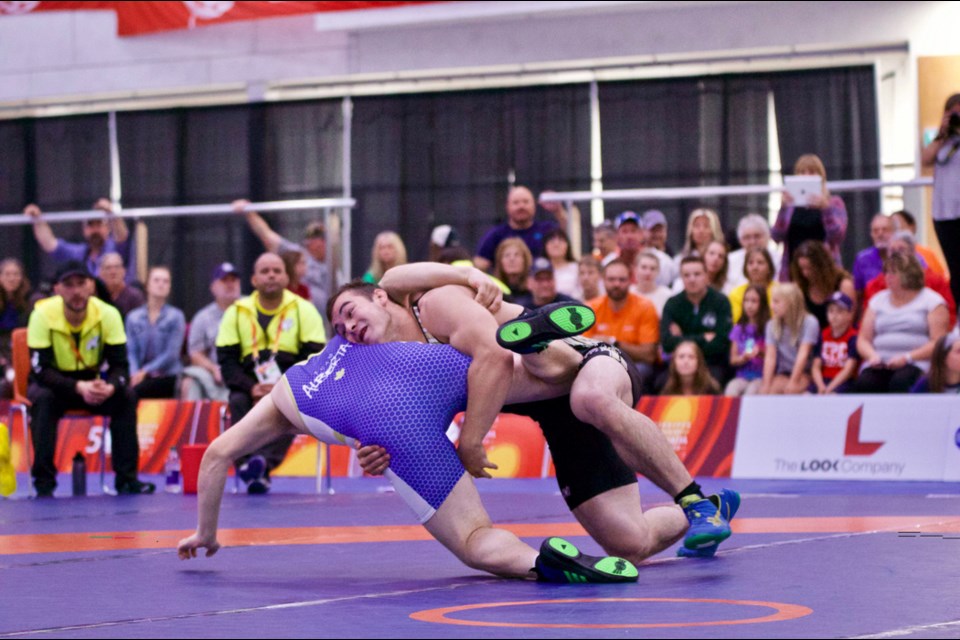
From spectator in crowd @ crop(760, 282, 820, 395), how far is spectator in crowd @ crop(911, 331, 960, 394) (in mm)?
889

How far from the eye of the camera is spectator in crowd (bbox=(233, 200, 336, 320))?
11.2m

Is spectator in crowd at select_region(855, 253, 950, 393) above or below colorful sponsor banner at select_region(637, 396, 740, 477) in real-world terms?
above

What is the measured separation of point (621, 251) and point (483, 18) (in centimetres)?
439

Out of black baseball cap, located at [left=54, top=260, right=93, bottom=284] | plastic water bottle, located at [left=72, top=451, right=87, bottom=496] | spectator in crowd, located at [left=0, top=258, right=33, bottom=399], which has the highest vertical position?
black baseball cap, located at [left=54, top=260, right=93, bottom=284]

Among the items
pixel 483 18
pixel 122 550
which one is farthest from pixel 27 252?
pixel 122 550

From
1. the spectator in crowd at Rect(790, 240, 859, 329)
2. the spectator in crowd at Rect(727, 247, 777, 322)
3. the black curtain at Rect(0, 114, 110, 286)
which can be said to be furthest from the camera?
the black curtain at Rect(0, 114, 110, 286)

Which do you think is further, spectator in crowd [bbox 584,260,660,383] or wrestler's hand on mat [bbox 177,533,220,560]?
spectator in crowd [bbox 584,260,660,383]

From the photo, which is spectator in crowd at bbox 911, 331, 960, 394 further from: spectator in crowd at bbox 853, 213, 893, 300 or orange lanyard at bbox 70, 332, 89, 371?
orange lanyard at bbox 70, 332, 89, 371

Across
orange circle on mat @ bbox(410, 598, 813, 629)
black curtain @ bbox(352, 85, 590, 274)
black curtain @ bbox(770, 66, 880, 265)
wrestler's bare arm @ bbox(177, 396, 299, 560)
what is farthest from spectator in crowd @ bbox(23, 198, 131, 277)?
orange circle on mat @ bbox(410, 598, 813, 629)

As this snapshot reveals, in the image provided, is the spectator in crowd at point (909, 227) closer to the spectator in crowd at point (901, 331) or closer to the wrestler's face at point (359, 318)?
the spectator in crowd at point (901, 331)

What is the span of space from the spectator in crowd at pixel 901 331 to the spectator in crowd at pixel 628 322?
144cm

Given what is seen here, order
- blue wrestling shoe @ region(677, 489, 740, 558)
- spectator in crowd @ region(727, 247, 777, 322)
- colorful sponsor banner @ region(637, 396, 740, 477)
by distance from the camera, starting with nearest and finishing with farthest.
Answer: blue wrestling shoe @ region(677, 489, 740, 558)
colorful sponsor banner @ region(637, 396, 740, 477)
spectator in crowd @ region(727, 247, 777, 322)

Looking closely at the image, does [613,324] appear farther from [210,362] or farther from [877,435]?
[210,362]

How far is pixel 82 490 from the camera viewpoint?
9414mm
